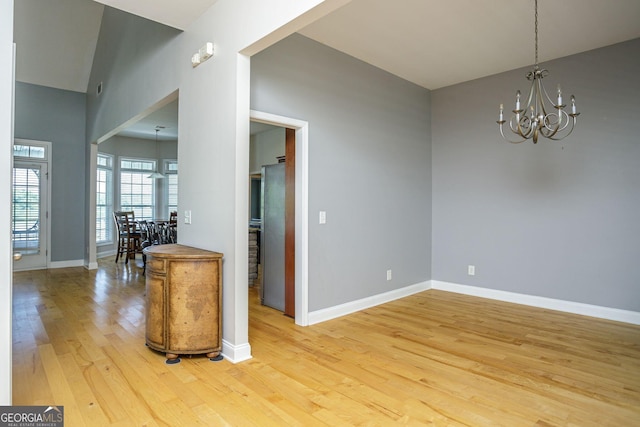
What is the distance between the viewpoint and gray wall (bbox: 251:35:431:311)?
3662 mm

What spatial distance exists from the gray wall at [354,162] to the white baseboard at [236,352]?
40.0 inches

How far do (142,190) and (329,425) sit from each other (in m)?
9.38

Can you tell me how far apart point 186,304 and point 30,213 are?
576cm

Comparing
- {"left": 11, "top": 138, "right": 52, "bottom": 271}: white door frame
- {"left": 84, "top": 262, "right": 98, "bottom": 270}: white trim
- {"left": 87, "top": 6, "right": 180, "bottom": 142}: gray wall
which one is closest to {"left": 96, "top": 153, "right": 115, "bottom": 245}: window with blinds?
{"left": 11, "top": 138, "right": 52, "bottom": 271}: white door frame

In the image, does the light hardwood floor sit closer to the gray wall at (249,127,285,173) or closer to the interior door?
the interior door

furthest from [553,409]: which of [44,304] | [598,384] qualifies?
[44,304]

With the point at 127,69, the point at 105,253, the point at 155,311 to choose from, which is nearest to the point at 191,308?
the point at 155,311

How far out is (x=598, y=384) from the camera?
8.02 ft

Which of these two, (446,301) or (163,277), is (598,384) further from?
(163,277)

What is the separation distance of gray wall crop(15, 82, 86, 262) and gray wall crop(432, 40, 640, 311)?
22.0ft

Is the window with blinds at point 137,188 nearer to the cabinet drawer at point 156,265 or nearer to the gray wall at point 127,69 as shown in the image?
the gray wall at point 127,69

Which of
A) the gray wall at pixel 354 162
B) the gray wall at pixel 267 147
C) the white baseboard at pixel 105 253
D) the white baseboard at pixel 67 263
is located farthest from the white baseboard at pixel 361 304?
the white baseboard at pixel 105 253

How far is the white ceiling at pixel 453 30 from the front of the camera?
10.3 ft

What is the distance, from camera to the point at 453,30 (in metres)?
3.62
